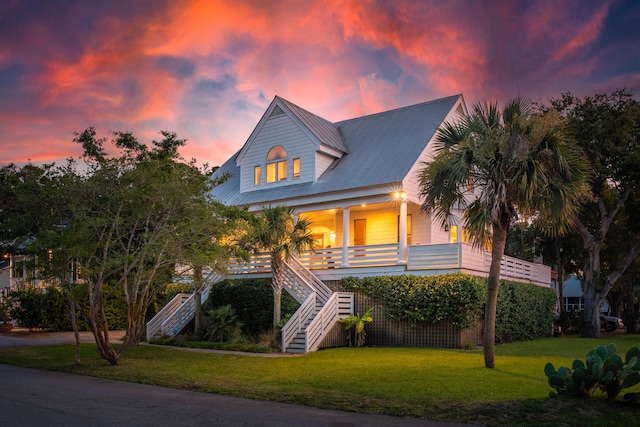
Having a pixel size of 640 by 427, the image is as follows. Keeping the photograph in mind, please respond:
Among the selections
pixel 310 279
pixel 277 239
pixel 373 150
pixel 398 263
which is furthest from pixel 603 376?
pixel 373 150

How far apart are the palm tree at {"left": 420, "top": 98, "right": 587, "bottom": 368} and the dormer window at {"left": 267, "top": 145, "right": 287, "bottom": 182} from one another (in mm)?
14530

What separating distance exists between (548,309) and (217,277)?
1726 cm

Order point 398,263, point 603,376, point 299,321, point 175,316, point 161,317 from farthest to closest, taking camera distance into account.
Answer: point 161,317, point 175,316, point 398,263, point 299,321, point 603,376

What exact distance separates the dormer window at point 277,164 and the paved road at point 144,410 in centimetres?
1731

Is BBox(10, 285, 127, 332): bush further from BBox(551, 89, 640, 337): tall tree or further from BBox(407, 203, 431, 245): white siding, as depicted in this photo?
BBox(551, 89, 640, 337): tall tree

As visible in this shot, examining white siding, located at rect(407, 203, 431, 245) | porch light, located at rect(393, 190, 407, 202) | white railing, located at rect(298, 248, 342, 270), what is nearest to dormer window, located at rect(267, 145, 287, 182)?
white railing, located at rect(298, 248, 342, 270)

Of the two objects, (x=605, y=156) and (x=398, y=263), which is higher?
(x=605, y=156)

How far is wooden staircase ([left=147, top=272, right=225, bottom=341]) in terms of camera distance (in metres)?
25.2

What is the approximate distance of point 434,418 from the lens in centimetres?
923

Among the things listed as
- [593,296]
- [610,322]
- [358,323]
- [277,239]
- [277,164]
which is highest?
[277,164]

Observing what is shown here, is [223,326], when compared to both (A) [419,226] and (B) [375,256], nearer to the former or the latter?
(B) [375,256]

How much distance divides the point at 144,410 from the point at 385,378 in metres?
5.80

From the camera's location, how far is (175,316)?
2562cm

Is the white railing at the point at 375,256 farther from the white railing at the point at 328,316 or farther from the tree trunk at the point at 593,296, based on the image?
the tree trunk at the point at 593,296
